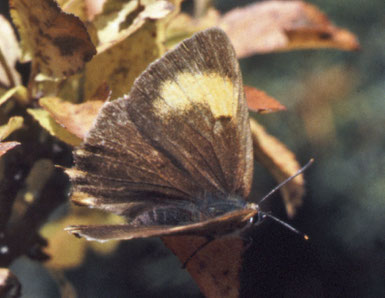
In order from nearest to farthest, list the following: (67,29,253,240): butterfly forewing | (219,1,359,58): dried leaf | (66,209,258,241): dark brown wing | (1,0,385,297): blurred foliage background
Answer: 1. (66,209,258,241): dark brown wing
2. (67,29,253,240): butterfly forewing
3. (219,1,359,58): dried leaf
4. (1,0,385,297): blurred foliage background

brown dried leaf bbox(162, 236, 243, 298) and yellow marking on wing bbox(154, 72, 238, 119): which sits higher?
yellow marking on wing bbox(154, 72, 238, 119)

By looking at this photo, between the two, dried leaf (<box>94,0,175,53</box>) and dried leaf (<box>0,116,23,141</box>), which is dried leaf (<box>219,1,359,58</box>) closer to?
dried leaf (<box>94,0,175,53</box>)

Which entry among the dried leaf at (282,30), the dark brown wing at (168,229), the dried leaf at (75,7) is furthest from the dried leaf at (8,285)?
the dried leaf at (282,30)

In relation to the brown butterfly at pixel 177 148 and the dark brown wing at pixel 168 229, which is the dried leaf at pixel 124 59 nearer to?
the brown butterfly at pixel 177 148

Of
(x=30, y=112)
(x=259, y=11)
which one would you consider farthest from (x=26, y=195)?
(x=259, y=11)

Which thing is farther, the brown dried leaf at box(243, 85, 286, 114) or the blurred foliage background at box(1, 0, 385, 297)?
the blurred foliage background at box(1, 0, 385, 297)

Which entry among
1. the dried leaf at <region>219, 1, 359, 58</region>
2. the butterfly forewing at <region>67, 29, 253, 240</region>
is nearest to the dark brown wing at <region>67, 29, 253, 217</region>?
the butterfly forewing at <region>67, 29, 253, 240</region>
